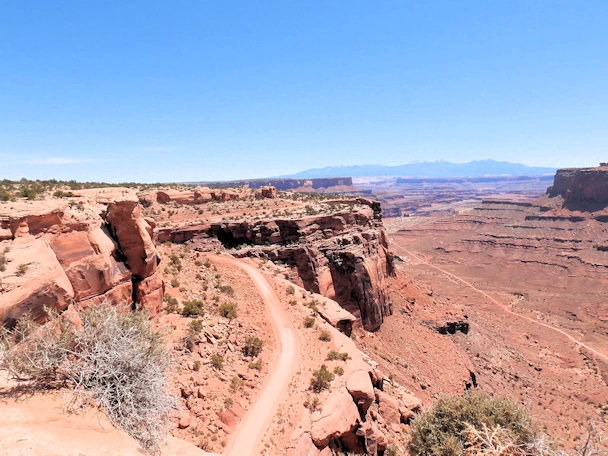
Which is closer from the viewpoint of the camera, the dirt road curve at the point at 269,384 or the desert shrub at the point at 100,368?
the desert shrub at the point at 100,368

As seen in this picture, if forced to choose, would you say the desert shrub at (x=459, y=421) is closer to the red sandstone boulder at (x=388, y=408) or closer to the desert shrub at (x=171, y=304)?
the red sandstone boulder at (x=388, y=408)

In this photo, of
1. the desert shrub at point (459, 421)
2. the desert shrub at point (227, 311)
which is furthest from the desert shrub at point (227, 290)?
the desert shrub at point (459, 421)

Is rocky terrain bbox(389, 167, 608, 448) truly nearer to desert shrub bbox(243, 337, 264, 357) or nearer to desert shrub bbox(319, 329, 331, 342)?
desert shrub bbox(319, 329, 331, 342)

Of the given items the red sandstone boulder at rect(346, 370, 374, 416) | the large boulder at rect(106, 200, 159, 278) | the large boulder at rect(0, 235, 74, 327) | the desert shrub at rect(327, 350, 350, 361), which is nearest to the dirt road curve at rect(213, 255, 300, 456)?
the desert shrub at rect(327, 350, 350, 361)

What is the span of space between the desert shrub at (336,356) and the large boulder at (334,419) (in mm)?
2617

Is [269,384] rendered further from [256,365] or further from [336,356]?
[336,356]

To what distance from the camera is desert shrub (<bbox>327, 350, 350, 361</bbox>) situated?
58.9 feet

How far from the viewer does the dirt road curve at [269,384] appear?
12617mm

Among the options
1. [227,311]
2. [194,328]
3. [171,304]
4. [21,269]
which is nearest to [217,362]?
[194,328]

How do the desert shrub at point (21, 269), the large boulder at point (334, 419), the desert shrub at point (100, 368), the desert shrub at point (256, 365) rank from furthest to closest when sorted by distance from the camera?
the desert shrub at point (256, 365), the large boulder at point (334, 419), the desert shrub at point (21, 269), the desert shrub at point (100, 368)

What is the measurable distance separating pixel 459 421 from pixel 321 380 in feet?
18.7

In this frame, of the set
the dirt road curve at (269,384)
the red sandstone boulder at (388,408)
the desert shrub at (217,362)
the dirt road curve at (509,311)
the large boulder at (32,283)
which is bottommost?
the dirt road curve at (509,311)

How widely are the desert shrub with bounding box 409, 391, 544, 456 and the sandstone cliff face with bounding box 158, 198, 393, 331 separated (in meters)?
14.6

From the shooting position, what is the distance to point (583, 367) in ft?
130
